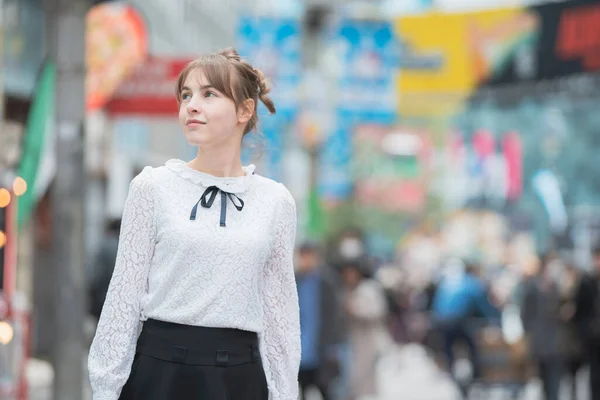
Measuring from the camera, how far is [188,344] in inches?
139

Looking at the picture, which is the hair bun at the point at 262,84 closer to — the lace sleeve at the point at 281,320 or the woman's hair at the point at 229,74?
the woman's hair at the point at 229,74

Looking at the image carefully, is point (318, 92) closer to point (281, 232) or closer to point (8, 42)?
point (8, 42)

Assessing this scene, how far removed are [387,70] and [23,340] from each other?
41.2 ft

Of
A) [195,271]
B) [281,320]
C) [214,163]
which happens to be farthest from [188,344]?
[214,163]

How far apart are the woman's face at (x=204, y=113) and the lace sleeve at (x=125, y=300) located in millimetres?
188

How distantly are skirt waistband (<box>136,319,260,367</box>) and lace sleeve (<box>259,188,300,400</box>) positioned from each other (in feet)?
0.65

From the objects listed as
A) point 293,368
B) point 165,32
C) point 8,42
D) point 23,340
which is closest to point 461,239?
point 165,32

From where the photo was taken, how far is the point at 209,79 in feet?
11.9

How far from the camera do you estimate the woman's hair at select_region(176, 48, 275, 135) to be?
3.63m

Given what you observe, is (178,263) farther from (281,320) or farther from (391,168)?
(391,168)

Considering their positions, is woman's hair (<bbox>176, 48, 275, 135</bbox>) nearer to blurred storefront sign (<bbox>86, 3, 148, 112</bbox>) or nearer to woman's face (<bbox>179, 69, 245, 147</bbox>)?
woman's face (<bbox>179, 69, 245, 147</bbox>)

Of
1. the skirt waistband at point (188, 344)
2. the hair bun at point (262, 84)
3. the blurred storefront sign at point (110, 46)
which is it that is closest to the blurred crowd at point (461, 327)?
the blurred storefront sign at point (110, 46)

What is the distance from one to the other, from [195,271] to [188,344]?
0.20 m

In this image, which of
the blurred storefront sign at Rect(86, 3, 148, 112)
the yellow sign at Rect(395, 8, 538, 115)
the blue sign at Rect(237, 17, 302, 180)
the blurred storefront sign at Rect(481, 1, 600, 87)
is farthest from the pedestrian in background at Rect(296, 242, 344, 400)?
the yellow sign at Rect(395, 8, 538, 115)
